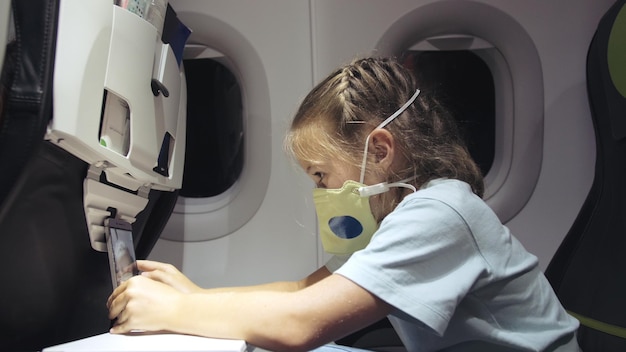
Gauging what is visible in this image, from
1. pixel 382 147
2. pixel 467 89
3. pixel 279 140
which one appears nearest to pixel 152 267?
pixel 382 147

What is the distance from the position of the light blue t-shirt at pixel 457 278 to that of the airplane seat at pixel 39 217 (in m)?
0.45

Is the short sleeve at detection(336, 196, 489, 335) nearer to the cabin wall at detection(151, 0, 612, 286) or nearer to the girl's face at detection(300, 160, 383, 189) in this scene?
the girl's face at detection(300, 160, 383, 189)

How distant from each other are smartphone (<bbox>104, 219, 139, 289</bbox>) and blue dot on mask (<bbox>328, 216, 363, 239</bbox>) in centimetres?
39

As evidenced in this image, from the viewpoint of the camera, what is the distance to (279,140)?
1.52 metres

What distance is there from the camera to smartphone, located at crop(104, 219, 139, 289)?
929 mm

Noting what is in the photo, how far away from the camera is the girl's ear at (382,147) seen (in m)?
0.92

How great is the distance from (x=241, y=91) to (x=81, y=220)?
2.76ft

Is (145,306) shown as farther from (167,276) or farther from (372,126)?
(372,126)

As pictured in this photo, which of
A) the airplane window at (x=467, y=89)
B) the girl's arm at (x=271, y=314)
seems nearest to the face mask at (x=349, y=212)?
the girl's arm at (x=271, y=314)

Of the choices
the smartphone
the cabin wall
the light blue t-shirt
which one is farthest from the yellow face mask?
the cabin wall

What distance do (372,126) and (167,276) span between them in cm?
47

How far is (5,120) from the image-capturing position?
0.65 m

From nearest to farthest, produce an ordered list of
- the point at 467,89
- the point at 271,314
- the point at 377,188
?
1. the point at 271,314
2. the point at 377,188
3. the point at 467,89

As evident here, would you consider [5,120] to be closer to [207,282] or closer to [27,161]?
[27,161]
